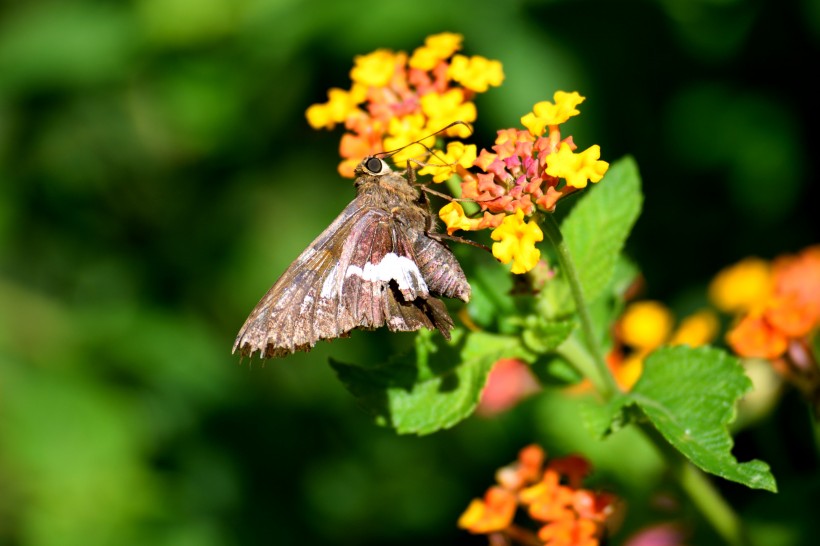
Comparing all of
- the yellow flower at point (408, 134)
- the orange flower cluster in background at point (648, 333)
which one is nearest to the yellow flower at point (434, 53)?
the yellow flower at point (408, 134)

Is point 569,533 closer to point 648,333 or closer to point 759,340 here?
point 759,340

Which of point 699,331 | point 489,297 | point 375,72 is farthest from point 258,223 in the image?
point 489,297

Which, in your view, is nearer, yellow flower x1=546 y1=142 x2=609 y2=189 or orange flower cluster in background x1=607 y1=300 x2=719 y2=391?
yellow flower x1=546 y1=142 x2=609 y2=189

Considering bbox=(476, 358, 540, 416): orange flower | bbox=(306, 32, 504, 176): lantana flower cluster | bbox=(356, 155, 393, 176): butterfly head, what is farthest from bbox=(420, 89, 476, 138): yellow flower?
bbox=(476, 358, 540, 416): orange flower

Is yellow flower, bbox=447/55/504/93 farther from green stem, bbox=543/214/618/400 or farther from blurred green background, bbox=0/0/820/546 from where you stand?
blurred green background, bbox=0/0/820/546

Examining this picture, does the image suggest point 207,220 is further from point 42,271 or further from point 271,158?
point 42,271

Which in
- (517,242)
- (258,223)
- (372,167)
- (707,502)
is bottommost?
(707,502)
